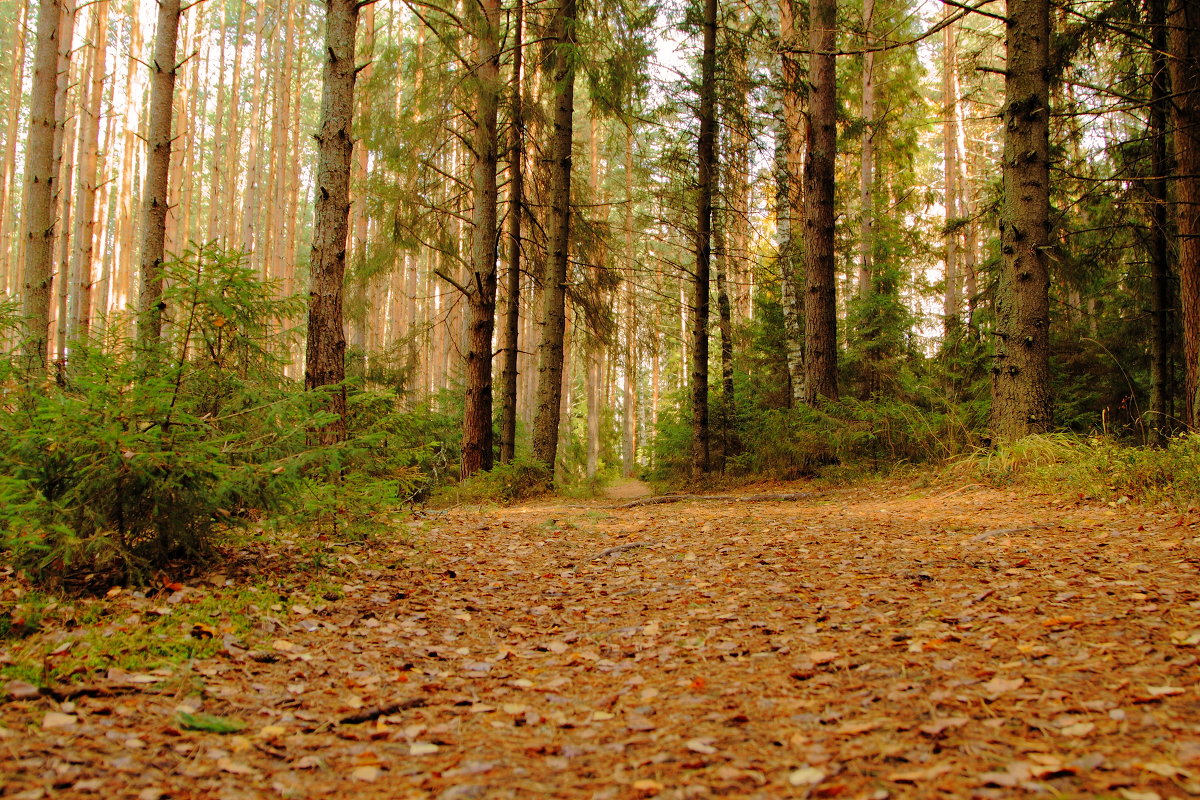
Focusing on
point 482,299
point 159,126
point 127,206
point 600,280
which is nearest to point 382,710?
point 482,299

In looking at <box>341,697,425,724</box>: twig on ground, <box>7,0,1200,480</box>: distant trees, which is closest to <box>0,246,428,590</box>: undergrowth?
<box>7,0,1200,480</box>: distant trees

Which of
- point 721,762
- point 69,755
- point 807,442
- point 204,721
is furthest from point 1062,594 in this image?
point 807,442

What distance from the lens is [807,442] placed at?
32.7ft

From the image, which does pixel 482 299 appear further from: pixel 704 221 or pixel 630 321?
pixel 704 221

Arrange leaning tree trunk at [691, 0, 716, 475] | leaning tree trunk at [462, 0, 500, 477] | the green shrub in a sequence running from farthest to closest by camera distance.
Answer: leaning tree trunk at [691, 0, 716, 475] → leaning tree trunk at [462, 0, 500, 477] → the green shrub

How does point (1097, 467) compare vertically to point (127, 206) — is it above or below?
below

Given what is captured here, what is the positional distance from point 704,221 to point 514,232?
3.43 meters

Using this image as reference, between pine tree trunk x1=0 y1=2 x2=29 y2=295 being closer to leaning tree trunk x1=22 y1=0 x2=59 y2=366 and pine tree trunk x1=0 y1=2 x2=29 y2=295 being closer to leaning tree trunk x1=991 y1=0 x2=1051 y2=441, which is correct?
leaning tree trunk x1=22 y1=0 x2=59 y2=366

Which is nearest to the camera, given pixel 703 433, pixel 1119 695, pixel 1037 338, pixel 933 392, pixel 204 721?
pixel 1119 695

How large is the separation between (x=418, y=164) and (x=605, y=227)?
133 inches

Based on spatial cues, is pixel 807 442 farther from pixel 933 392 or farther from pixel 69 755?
pixel 69 755

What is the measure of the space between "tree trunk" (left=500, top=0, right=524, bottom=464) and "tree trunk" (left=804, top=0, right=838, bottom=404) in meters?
4.66

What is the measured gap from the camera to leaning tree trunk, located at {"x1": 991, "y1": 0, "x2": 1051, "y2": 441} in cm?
684

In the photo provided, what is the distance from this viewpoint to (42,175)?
8961 millimetres
